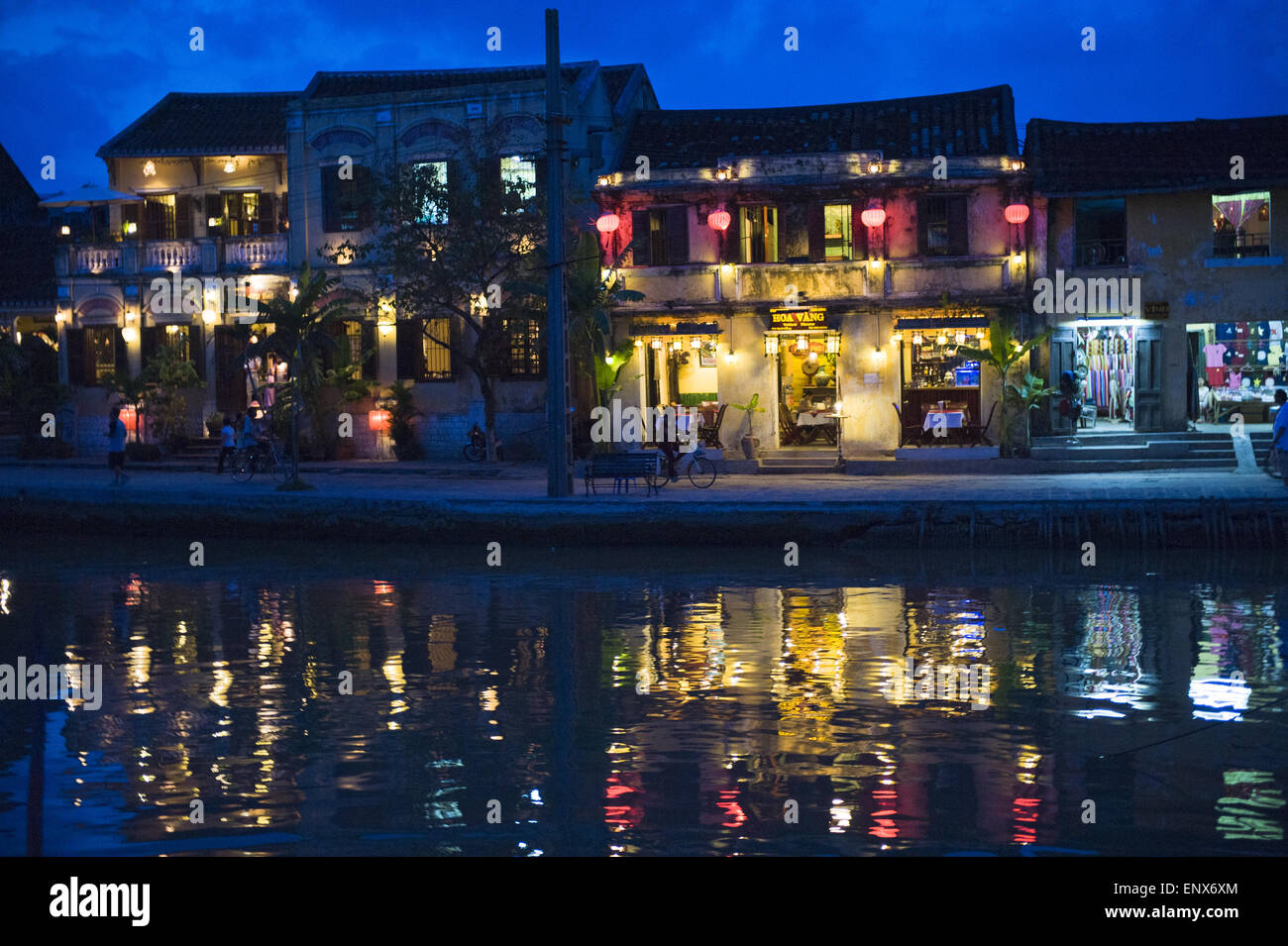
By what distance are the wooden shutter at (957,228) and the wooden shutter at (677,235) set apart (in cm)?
587

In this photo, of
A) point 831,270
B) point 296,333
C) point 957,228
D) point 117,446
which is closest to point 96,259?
point 117,446

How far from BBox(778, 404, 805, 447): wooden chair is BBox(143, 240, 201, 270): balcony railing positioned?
53.6ft

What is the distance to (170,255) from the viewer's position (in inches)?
1410

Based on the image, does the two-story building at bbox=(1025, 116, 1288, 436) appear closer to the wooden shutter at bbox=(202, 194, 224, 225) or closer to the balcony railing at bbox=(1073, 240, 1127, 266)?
the balcony railing at bbox=(1073, 240, 1127, 266)

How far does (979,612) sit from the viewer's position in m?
15.3

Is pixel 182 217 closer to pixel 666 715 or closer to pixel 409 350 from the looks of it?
pixel 409 350

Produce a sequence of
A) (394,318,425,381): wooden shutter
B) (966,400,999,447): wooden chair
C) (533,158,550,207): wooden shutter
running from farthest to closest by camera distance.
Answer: (394,318,425,381): wooden shutter, (533,158,550,207): wooden shutter, (966,400,999,447): wooden chair

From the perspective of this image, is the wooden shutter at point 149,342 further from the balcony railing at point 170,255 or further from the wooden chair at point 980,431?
the wooden chair at point 980,431

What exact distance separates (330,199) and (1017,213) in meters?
16.9

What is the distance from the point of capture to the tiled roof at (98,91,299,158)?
35.0 metres

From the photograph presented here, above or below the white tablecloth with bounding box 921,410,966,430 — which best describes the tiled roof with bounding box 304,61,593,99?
above

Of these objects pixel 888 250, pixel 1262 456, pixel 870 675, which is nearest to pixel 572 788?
pixel 870 675

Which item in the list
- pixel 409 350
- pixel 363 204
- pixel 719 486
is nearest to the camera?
pixel 719 486

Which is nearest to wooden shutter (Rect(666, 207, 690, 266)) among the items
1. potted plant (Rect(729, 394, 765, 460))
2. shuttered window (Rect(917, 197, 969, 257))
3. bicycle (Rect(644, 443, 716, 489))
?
potted plant (Rect(729, 394, 765, 460))
